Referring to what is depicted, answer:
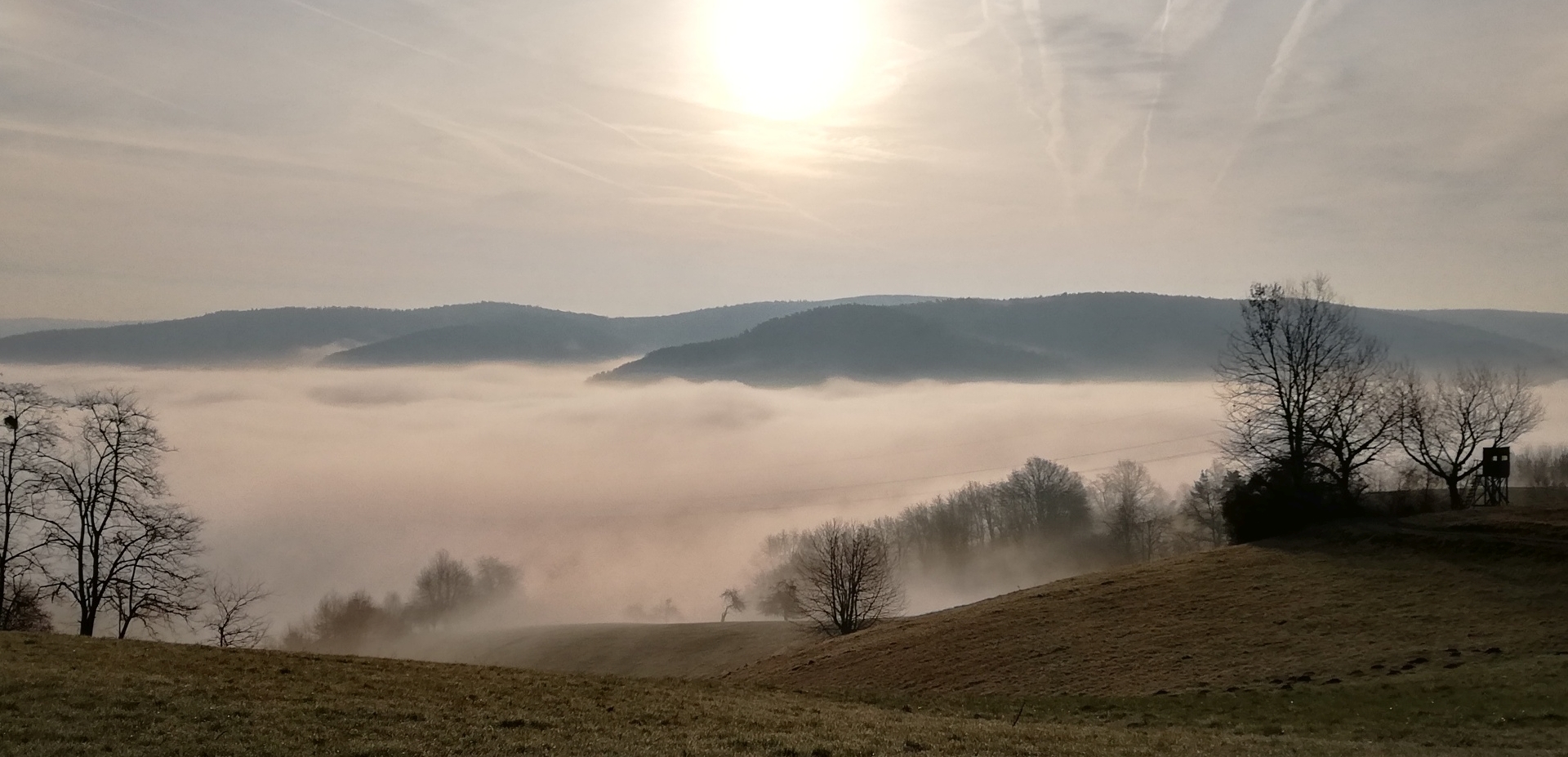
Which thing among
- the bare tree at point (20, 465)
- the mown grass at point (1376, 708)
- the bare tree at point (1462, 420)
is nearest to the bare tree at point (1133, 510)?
the bare tree at point (1462, 420)

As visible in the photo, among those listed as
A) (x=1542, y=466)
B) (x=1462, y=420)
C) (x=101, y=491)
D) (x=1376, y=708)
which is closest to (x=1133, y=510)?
(x=1542, y=466)

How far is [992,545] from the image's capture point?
166m

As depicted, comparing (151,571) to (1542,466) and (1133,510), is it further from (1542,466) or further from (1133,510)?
(1542,466)

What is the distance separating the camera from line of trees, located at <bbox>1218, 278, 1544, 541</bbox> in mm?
56094

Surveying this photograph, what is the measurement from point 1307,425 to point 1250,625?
89.6 ft

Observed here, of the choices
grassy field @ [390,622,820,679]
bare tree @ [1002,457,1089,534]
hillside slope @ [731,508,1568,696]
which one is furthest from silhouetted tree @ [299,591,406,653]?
hillside slope @ [731,508,1568,696]

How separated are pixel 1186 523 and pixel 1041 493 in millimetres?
22730

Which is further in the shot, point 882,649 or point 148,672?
point 882,649

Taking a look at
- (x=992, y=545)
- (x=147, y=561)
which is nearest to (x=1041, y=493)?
(x=992, y=545)

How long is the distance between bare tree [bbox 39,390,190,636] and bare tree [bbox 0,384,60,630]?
0.71 metres

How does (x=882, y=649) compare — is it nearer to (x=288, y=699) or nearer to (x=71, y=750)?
(x=288, y=699)

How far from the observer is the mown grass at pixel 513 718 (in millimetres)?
17922

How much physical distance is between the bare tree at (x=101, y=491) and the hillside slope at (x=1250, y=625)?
29624 mm

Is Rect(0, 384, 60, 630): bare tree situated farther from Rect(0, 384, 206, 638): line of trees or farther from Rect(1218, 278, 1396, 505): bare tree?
Rect(1218, 278, 1396, 505): bare tree
